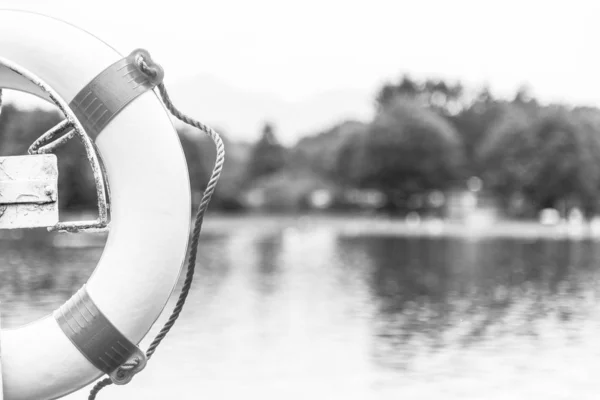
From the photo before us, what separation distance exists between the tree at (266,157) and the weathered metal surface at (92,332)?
96.9 meters

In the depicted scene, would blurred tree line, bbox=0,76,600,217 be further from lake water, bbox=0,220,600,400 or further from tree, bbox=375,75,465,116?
lake water, bbox=0,220,600,400

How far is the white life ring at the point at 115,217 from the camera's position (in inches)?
172

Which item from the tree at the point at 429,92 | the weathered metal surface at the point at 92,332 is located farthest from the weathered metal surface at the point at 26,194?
the tree at the point at 429,92

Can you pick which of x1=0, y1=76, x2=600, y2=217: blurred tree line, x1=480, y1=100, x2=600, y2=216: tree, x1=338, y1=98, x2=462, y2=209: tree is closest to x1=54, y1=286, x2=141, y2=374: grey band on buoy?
x1=0, y1=76, x2=600, y2=217: blurred tree line

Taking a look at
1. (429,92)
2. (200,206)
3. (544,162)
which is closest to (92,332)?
(200,206)

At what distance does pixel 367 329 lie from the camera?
11.4m

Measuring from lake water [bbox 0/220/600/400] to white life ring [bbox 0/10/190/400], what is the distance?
269cm

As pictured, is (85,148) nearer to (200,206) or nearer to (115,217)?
(115,217)

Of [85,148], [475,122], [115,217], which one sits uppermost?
[475,122]

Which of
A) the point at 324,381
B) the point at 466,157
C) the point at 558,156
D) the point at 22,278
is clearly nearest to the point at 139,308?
the point at 324,381

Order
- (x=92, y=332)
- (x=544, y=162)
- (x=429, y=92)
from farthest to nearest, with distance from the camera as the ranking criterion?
(x=429, y=92)
(x=544, y=162)
(x=92, y=332)

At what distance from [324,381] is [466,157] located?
7279 cm

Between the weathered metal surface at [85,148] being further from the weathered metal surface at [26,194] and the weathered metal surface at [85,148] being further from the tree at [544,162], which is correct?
the tree at [544,162]

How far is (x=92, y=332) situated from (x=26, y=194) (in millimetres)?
634
